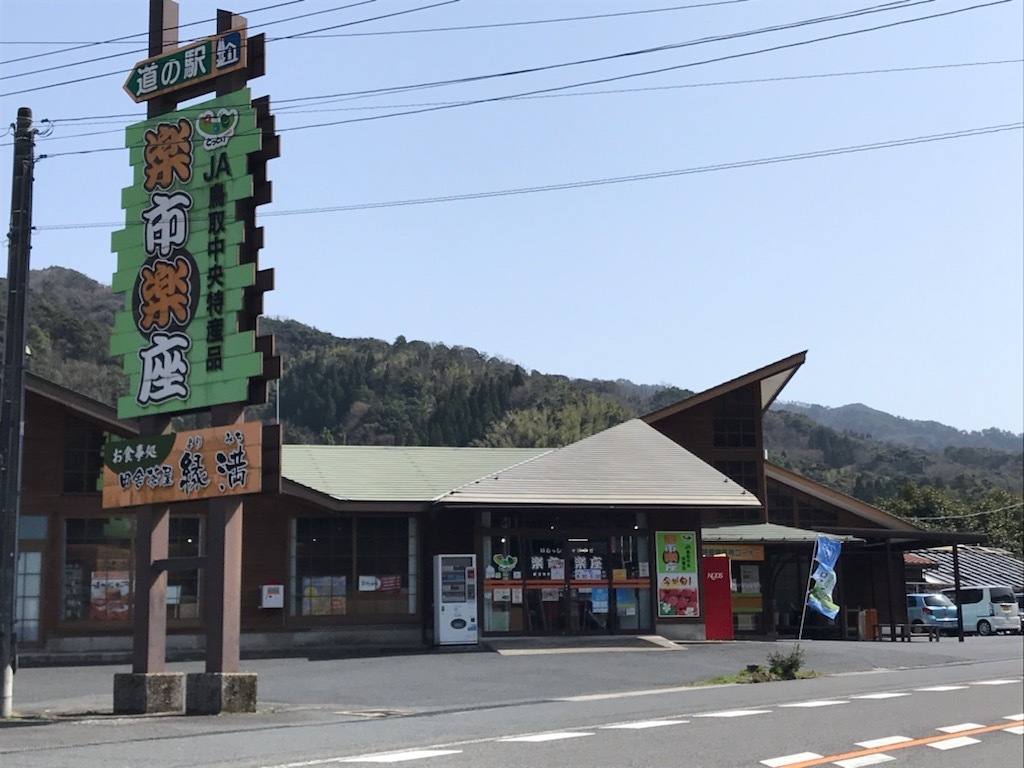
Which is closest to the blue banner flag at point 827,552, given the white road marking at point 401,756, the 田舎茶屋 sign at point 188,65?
the white road marking at point 401,756

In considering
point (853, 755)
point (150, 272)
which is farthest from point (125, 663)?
point (853, 755)

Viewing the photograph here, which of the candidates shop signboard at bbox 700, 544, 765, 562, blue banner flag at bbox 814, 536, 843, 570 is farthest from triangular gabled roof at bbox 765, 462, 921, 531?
blue banner flag at bbox 814, 536, 843, 570

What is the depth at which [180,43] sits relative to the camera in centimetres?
1703

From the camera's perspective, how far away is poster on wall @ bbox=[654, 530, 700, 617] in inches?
1085

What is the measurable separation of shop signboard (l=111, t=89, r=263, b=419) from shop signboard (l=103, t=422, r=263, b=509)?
0.47 meters

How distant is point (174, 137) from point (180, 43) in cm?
147

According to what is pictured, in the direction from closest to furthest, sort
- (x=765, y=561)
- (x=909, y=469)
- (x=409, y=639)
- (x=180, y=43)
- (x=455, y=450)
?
(x=180, y=43)
(x=409, y=639)
(x=455, y=450)
(x=765, y=561)
(x=909, y=469)

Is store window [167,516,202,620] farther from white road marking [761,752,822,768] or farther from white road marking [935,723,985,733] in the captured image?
white road marking [761,752,822,768]

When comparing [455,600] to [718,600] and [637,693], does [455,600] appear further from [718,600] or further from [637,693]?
[637,693]

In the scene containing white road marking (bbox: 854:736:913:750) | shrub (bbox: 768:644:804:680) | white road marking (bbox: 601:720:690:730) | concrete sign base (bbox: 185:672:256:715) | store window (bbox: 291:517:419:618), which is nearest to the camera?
white road marking (bbox: 854:736:913:750)

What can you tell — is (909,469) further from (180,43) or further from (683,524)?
(180,43)

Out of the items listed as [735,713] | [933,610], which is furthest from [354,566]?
[933,610]

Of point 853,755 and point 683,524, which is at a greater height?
point 683,524

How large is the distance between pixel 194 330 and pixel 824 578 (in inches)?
521
